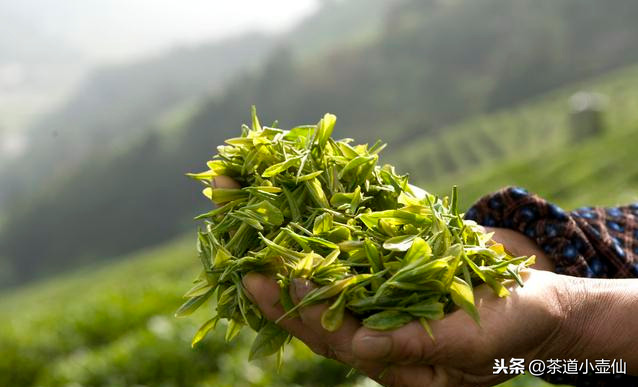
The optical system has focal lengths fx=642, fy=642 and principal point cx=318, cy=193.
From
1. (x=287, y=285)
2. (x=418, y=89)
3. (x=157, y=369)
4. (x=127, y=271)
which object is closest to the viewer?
(x=287, y=285)

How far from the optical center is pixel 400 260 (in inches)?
96.9

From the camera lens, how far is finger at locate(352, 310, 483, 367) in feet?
7.32

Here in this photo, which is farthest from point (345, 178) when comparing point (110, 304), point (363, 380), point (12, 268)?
point (12, 268)

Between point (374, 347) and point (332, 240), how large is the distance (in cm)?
53

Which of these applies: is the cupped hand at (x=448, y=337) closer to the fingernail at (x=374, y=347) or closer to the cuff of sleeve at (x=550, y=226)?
the fingernail at (x=374, y=347)

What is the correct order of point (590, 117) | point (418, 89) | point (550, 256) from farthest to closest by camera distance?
point (418, 89)
point (590, 117)
point (550, 256)

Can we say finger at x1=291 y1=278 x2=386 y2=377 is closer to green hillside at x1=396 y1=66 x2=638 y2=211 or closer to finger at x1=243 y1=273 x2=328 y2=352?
finger at x1=243 y1=273 x2=328 y2=352

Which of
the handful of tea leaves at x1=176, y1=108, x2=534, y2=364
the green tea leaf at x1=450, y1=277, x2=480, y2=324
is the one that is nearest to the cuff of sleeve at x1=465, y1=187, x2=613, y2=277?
the handful of tea leaves at x1=176, y1=108, x2=534, y2=364

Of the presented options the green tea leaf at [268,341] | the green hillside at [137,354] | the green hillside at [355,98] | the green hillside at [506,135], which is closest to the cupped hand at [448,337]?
the green tea leaf at [268,341]

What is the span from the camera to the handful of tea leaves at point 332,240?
236 cm

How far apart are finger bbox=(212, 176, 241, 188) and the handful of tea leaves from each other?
3 centimetres

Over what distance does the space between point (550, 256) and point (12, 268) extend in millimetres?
120536

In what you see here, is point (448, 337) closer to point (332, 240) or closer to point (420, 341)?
point (420, 341)

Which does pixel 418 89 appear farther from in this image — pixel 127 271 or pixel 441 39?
pixel 127 271
